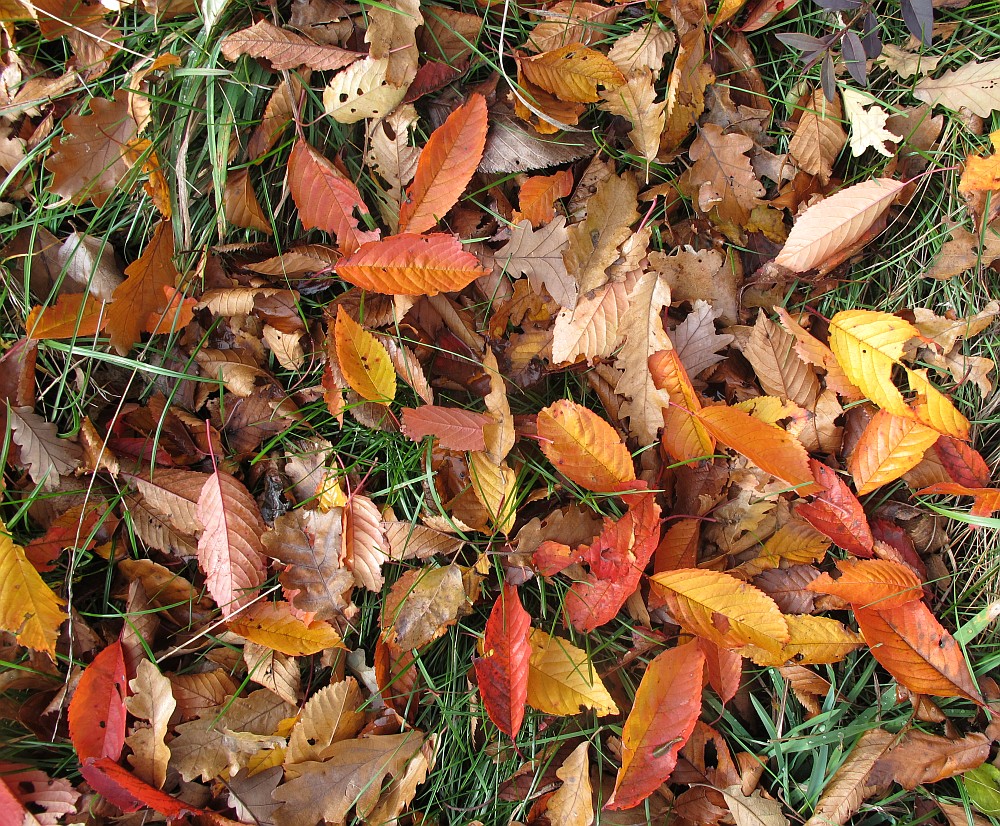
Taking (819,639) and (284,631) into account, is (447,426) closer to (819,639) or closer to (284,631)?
(284,631)

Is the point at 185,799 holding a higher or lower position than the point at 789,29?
lower

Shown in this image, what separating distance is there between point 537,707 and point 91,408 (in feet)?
4.52

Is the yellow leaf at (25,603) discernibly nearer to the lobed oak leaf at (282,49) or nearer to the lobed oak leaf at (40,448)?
the lobed oak leaf at (40,448)

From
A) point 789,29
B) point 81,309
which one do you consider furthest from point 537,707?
point 789,29

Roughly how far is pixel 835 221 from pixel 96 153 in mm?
1906

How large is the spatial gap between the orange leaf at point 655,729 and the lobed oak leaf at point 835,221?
103 centimetres

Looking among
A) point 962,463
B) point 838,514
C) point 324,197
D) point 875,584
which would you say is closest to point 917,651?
point 875,584

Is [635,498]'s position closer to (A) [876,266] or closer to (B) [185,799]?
(A) [876,266]

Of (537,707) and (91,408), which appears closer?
(537,707)

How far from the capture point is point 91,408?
1836 millimetres

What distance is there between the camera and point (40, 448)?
180cm

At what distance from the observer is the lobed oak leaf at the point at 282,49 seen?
1.76 meters

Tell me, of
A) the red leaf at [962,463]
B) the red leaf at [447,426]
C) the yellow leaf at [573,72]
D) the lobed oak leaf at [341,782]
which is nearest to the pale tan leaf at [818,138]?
the yellow leaf at [573,72]

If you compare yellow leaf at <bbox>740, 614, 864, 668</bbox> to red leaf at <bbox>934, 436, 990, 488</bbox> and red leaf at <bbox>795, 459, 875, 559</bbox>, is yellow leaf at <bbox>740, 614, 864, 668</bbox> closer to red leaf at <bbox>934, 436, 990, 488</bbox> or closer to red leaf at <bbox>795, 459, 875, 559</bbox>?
red leaf at <bbox>795, 459, 875, 559</bbox>
